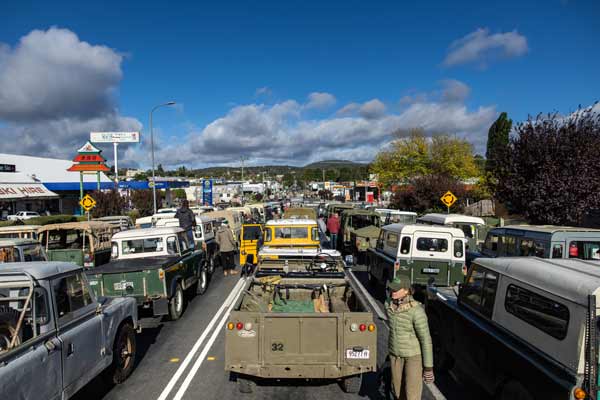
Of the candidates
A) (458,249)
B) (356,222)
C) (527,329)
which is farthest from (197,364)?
(356,222)

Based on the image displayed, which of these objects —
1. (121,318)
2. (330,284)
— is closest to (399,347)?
(330,284)

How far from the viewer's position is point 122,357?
6.22 metres

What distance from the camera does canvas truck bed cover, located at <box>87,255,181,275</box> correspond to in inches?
334

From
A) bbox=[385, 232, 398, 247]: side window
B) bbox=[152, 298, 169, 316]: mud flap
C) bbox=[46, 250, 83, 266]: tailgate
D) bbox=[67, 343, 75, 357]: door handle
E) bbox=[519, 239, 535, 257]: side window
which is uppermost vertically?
bbox=[385, 232, 398, 247]: side window

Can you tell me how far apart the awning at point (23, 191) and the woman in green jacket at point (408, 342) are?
1484 inches

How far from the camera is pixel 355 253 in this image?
17.3m

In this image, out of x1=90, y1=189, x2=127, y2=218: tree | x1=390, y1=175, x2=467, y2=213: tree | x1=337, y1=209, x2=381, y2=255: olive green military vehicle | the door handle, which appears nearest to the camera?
the door handle

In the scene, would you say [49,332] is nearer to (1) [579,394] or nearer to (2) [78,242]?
(1) [579,394]

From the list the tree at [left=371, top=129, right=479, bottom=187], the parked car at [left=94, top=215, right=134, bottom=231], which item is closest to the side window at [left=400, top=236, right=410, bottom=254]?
the parked car at [left=94, top=215, right=134, bottom=231]

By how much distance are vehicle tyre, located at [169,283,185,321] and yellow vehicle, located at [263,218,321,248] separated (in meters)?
3.93

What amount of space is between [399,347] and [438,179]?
1118 inches

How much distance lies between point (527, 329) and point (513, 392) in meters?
0.64

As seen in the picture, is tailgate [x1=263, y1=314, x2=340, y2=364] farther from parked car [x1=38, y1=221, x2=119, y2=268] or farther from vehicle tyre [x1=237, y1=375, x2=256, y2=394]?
parked car [x1=38, y1=221, x2=119, y2=268]

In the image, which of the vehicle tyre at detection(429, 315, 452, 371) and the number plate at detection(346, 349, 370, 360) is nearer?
the number plate at detection(346, 349, 370, 360)
